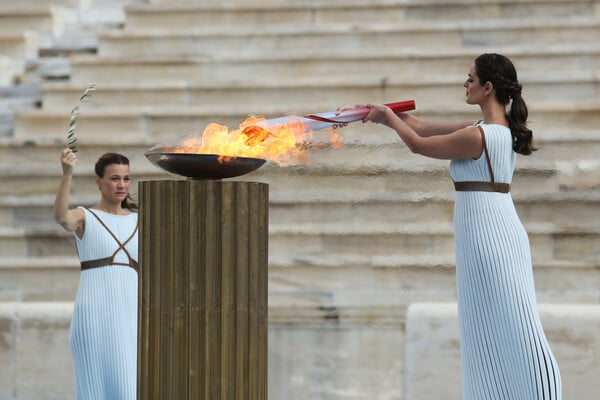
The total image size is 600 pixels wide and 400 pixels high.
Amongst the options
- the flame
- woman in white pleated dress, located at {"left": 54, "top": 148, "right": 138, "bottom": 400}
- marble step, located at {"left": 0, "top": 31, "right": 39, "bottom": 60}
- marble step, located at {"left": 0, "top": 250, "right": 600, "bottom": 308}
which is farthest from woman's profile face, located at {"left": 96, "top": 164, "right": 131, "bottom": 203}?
marble step, located at {"left": 0, "top": 31, "right": 39, "bottom": 60}

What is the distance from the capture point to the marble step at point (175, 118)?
991 centimetres

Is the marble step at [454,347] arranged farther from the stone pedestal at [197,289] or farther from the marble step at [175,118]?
the stone pedestal at [197,289]

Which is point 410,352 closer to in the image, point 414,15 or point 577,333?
point 577,333

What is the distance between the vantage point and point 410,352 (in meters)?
8.15

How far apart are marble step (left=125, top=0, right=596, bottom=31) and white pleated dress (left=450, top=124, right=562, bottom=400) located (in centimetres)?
582

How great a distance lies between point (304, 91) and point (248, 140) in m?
4.93

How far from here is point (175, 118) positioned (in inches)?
413

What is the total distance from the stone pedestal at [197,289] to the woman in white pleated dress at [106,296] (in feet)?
6.08

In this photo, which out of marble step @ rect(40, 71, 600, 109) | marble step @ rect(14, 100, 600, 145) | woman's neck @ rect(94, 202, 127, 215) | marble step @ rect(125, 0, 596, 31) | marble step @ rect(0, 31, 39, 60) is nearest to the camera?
woman's neck @ rect(94, 202, 127, 215)

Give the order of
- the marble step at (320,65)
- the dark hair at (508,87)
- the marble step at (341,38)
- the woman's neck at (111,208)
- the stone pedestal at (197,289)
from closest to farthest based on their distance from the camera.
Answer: the stone pedestal at (197,289) < the dark hair at (508,87) < the woman's neck at (111,208) < the marble step at (320,65) < the marble step at (341,38)

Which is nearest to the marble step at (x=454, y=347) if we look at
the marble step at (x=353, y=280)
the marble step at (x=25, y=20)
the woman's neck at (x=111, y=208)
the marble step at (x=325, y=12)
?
the marble step at (x=353, y=280)

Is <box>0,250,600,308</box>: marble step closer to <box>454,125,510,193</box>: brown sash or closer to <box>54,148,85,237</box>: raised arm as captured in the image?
<box>54,148,85,237</box>: raised arm

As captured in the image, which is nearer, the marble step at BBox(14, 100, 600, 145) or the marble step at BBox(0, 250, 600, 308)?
the marble step at BBox(0, 250, 600, 308)

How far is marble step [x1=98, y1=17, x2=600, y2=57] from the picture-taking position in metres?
10.9
